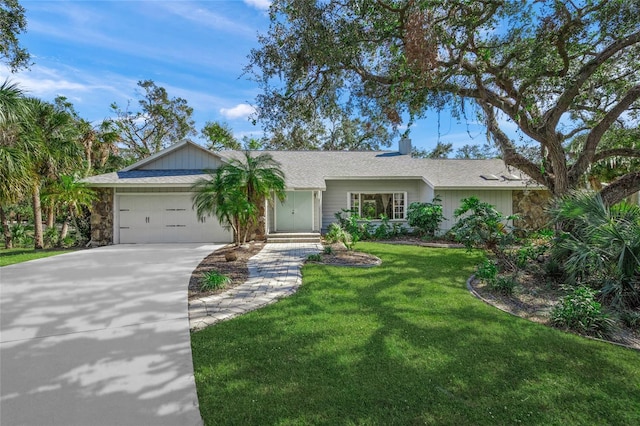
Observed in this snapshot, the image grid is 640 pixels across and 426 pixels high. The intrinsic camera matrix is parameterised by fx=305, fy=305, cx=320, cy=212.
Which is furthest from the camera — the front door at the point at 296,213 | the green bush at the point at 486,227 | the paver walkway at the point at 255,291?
the front door at the point at 296,213

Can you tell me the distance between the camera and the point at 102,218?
40.4ft

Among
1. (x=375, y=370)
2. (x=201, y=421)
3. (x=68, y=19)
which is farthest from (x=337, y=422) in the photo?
(x=68, y=19)

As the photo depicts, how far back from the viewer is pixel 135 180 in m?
12.0

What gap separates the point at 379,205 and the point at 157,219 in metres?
10.2

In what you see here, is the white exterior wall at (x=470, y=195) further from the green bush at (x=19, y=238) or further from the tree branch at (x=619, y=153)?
the green bush at (x=19, y=238)

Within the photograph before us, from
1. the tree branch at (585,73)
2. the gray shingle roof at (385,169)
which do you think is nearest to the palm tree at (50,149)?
the gray shingle roof at (385,169)

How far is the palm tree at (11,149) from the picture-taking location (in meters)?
8.95

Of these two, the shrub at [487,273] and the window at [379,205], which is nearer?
the shrub at [487,273]

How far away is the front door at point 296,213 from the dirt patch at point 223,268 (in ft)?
12.9

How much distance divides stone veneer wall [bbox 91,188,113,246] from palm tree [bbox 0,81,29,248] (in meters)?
2.31

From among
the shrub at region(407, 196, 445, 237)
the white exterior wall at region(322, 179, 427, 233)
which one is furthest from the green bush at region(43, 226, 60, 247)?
the shrub at region(407, 196, 445, 237)

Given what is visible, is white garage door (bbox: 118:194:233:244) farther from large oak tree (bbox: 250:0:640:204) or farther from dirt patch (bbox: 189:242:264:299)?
large oak tree (bbox: 250:0:640:204)

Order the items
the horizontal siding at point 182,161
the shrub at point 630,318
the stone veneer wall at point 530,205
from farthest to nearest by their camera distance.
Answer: the stone veneer wall at point 530,205 → the horizontal siding at point 182,161 → the shrub at point 630,318

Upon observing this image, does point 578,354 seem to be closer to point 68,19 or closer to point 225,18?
point 225,18
